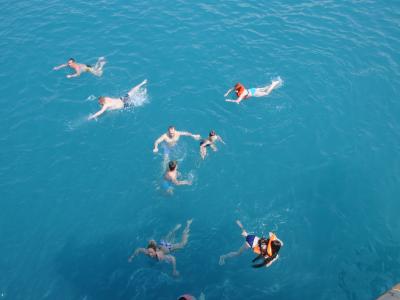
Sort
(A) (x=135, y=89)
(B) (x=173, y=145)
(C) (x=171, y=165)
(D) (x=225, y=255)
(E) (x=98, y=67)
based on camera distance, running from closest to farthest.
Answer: (D) (x=225, y=255) → (C) (x=171, y=165) → (B) (x=173, y=145) → (A) (x=135, y=89) → (E) (x=98, y=67)

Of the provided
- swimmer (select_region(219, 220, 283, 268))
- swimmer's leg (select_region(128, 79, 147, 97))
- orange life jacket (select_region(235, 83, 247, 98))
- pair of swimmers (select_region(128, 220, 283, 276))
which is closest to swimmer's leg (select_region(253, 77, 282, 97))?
orange life jacket (select_region(235, 83, 247, 98))

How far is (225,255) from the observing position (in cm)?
1672

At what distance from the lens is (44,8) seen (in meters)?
31.7

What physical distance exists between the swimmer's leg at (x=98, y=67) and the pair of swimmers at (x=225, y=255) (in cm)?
1341

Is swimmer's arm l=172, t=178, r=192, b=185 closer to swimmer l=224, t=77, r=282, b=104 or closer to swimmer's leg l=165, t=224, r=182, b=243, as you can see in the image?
swimmer's leg l=165, t=224, r=182, b=243

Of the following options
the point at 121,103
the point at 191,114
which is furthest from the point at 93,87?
the point at 191,114

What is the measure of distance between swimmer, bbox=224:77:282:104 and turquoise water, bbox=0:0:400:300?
21.1 inches

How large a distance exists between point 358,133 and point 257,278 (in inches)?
443

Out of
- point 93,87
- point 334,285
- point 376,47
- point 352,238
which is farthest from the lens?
point 376,47

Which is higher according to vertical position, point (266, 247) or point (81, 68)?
point (266, 247)

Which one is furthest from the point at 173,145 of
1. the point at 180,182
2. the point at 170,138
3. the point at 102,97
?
the point at 102,97

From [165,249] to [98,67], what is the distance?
49.7 ft

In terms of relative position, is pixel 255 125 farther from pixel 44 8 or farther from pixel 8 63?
pixel 44 8

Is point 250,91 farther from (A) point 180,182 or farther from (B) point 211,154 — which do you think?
(A) point 180,182
